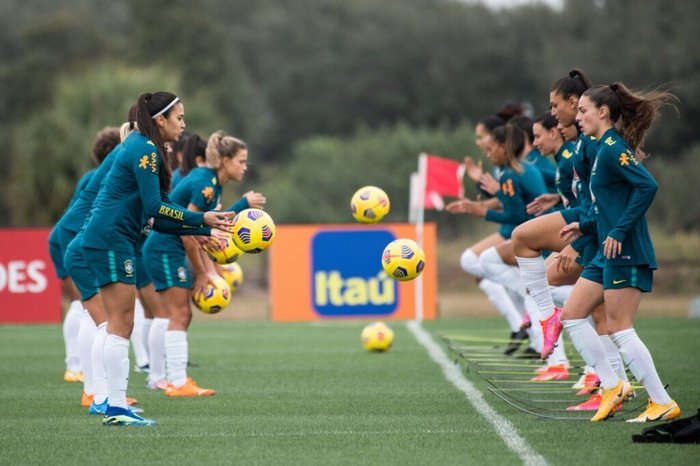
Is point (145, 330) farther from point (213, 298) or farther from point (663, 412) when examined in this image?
point (663, 412)

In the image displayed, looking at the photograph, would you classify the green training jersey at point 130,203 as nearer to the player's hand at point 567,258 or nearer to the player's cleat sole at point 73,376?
the player's hand at point 567,258

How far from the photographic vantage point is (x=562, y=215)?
9398 mm

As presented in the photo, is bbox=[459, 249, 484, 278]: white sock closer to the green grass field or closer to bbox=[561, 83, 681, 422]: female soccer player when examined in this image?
the green grass field

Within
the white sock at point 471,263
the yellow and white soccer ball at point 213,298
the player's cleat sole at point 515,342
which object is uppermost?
the white sock at point 471,263

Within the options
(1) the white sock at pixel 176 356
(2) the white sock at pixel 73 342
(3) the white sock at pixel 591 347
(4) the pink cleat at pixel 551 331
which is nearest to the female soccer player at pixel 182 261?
(1) the white sock at pixel 176 356

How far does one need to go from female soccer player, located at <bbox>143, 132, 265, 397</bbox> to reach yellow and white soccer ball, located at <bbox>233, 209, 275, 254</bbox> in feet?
4.84

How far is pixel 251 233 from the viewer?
30.6 feet

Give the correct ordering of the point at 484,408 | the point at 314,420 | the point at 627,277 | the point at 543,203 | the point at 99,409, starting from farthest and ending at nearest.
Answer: the point at 543,203 → the point at 99,409 → the point at 484,408 → the point at 314,420 → the point at 627,277

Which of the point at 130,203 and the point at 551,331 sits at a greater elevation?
the point at 130,203

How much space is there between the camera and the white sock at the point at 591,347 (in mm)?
8602

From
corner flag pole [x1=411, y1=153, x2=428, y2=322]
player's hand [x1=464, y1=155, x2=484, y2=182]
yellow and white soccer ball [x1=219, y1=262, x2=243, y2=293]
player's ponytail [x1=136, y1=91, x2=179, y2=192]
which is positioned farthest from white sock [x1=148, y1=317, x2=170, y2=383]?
corner flag pole [x1=411, y1=153, x2=428, y2=322]

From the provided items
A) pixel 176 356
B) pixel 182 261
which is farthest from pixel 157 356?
pixel 182 261

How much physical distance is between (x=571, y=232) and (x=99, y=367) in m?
3.70

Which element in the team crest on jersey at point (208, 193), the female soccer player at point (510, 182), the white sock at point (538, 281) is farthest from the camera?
the female soccer player at point (510, 182)
